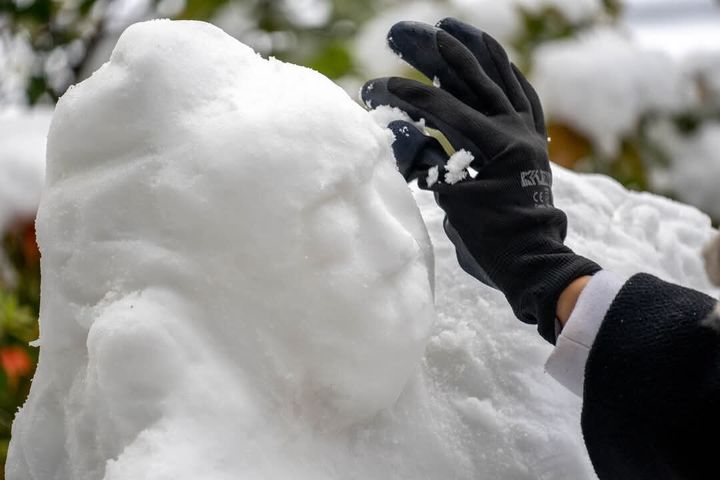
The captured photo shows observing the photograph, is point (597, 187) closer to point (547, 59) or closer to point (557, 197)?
point (557, 197)

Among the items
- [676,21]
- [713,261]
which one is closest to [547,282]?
[713,261]

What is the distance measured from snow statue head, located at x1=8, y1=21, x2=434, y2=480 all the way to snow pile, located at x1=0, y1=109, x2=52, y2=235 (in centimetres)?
110

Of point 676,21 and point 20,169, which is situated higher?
point 20,169

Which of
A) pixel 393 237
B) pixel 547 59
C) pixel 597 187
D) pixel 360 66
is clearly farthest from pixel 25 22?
pixel 393 237

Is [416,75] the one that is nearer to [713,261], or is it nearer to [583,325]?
[713,261]

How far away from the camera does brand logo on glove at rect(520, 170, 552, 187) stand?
1.85 feet

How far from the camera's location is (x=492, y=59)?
621mm

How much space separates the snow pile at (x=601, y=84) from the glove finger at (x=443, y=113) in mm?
1255

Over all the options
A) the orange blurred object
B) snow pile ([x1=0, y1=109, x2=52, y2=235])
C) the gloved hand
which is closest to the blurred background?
snow pile ([x1=0, y1=109, x2=52, y2=235])

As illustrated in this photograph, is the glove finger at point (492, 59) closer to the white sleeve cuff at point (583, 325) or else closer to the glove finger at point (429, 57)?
the glove finger at point (429, 57)

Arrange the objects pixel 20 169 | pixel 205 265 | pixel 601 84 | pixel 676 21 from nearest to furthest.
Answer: pixel 205 265 < pixel 20 169 < pixel 601 84 < pixel 676 21

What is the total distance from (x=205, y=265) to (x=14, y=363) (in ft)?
3.01

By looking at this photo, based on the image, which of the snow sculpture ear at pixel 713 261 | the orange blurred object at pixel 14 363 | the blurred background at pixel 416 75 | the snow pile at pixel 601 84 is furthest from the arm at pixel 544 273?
the snow pile at pixel 601 84

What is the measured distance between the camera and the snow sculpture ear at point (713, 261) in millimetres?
788
